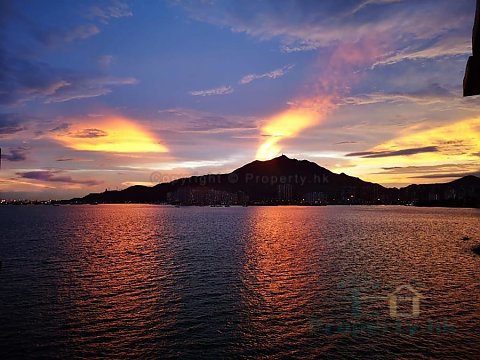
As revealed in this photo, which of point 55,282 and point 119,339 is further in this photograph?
point 55,282

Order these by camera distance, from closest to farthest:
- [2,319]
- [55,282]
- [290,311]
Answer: [2,319], [290,311], [55,282]

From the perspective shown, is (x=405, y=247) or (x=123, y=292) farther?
(x=405, y=247)

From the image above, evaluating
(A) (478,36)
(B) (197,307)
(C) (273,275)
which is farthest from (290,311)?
(A) (478,36)

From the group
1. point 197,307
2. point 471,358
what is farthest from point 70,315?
point 471,358

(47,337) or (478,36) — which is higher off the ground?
(478,36)

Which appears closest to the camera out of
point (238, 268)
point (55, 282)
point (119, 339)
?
point (119, 339)

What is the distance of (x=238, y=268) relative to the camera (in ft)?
195

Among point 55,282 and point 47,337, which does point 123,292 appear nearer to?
point 55,282

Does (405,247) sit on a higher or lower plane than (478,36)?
lower

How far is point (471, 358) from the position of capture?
25156 mm

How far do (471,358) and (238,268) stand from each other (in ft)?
123

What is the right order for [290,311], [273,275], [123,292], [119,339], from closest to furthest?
1. [119,339]
2. [290,311]
3. [123,292]
4. [273,275]

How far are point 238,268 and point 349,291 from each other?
2023cm

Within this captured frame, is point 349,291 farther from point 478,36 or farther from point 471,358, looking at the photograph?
point 478,36
